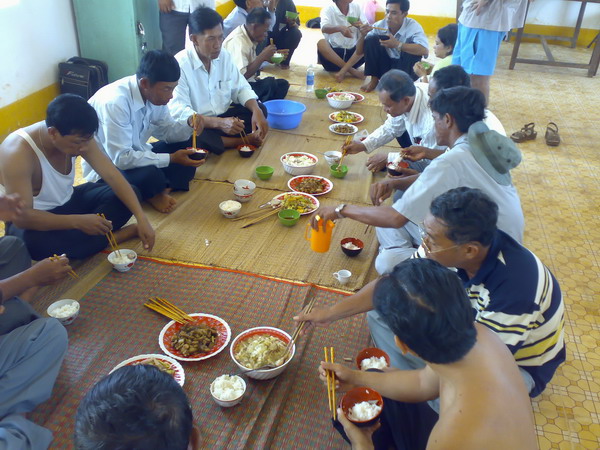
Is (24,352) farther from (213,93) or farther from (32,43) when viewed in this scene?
(32,43)

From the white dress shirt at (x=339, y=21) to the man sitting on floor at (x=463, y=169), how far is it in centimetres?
488

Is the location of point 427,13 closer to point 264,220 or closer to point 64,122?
point 264,220

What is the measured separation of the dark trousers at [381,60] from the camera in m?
6.39

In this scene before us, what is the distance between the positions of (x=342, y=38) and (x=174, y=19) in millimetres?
2562

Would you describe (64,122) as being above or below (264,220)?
above

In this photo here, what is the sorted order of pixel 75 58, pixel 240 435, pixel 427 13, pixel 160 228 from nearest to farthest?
pixel 240 435 < pixel 160 228 < pixel 75 58 < pixel 427 13

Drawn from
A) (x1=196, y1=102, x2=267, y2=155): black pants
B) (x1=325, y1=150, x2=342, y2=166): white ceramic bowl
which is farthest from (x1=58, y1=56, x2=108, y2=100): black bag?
(x1=325, y1=150, x2=342, y2=166): white ceramic bowl

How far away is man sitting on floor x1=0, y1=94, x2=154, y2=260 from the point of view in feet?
8.63

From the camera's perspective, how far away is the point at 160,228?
11.4 ft

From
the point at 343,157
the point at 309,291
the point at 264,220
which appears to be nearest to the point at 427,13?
the point at 343,157

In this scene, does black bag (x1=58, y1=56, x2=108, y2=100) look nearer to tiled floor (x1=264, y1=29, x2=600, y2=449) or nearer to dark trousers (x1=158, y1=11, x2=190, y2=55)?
dark trousers (x1=158, y1=11, x2=190, y2=55)

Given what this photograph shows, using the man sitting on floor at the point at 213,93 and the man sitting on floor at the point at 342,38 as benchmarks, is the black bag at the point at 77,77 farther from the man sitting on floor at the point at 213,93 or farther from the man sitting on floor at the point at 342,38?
the man sitting on floor at the point at 342,38

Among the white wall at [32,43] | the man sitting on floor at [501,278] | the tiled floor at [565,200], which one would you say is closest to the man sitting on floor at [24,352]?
the man sitting on floor at [501,278]

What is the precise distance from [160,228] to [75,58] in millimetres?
3258
